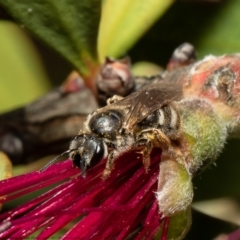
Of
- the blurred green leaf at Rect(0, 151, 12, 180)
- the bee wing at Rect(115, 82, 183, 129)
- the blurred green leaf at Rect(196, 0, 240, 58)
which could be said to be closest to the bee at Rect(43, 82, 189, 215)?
the bee wing at Rect(115, 82, 183, 129)

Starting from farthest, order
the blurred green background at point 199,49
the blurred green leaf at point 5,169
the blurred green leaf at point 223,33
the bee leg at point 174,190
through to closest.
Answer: the blurred green leaf at point 223,33, the blurred green background at point 199,49, the blurred green leaf at point 5,169, the bee leg at point 174,190

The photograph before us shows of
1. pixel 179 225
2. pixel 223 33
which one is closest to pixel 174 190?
pixel 179 225

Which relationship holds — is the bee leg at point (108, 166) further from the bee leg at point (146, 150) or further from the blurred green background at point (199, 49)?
the blurred green background at point (199, 49)

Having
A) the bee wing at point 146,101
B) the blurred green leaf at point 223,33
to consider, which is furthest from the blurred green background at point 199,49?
the bee wing at point 146,101

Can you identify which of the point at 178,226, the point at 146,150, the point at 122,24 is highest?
the point at 122,24

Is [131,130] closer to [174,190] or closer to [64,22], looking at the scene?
[174,190]

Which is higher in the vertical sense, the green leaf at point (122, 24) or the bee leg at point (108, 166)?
the green leaf at point (122, 24)

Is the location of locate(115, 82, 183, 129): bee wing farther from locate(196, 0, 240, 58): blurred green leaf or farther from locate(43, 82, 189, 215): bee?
locate(196, 0, 240, 58): blurred green leaf
